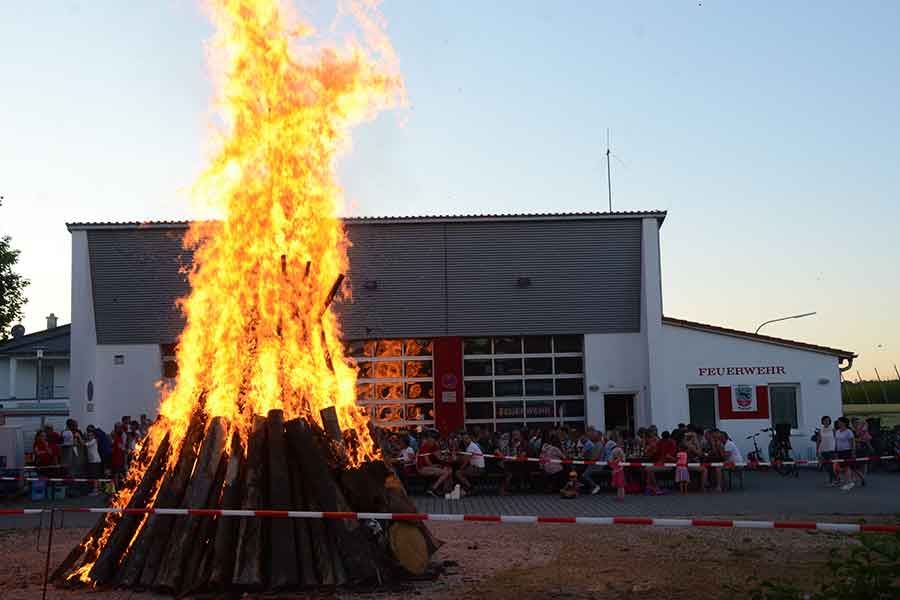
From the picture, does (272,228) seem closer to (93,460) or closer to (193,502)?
(193,502)

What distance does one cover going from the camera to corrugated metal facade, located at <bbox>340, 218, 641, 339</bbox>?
2888 centimetres

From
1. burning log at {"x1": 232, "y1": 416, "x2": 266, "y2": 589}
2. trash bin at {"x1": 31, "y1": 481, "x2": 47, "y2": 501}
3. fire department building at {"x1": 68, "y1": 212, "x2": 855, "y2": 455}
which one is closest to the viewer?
burning log at {"x1": 232, "y1": 416, "x2": 266, "y2": 589}

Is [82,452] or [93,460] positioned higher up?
[82,452]

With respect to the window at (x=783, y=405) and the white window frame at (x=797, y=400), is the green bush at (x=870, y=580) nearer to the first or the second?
the white window frame at (x=797, y=400)

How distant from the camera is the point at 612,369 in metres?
28.9

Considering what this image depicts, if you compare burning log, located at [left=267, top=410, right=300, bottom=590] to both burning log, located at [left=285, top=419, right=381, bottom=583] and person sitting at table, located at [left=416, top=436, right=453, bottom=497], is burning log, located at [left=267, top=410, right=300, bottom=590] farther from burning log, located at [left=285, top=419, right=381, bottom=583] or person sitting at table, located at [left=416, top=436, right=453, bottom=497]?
person sitting at table, located at [left=416, top=436, right=453, bottom=497]

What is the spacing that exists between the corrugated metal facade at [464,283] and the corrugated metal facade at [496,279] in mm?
30

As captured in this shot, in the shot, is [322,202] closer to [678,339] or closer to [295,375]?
[295,375]

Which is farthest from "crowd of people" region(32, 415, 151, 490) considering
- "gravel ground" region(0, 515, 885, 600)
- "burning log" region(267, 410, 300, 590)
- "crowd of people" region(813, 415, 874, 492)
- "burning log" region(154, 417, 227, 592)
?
"crowd of people" region(813, 415, 874, 492)

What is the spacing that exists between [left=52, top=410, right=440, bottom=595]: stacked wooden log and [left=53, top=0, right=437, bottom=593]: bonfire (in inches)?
0.7

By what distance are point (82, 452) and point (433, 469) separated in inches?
333

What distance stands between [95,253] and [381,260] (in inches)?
327

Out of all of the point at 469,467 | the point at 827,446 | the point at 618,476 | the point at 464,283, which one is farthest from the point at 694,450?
the point at 464,283

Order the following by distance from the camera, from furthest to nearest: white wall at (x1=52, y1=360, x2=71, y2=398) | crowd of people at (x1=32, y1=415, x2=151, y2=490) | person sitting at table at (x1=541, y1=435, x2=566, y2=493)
Answer: white wall at (x1=52, y1=360, x2=71, y2=398), crowd of people at (x1=32, y1=415, x2=151, y2=490), person sitting at table at (x1=541, y1=435, x2=566, y2=493)
